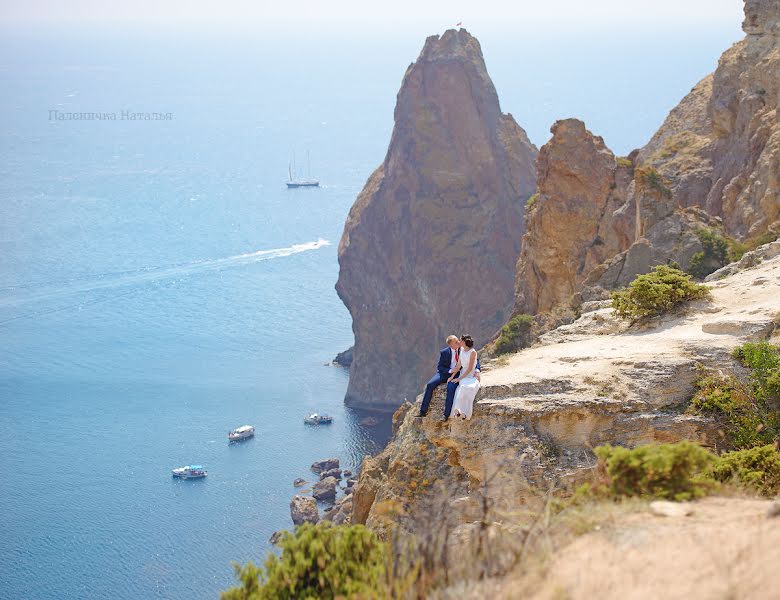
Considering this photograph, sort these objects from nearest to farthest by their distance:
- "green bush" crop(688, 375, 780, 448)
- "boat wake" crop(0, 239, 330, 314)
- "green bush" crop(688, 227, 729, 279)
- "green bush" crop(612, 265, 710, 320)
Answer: "green bush" crop(688, 375, 780, 448) → "green bush" crop(612, 265, 710, 320) → "green bush" crop(688, 227, 729, 279) → "boat wake" crop(0, 239, 330, 314)

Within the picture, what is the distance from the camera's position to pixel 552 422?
18.6 m

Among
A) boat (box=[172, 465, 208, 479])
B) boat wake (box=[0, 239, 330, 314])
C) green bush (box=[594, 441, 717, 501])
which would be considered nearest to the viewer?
green bush (box=[594, 441, 717, 501])

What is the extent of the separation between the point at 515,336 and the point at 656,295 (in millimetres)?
20071

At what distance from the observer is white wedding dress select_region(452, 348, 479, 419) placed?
1861cm

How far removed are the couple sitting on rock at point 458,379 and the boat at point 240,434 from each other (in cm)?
7107

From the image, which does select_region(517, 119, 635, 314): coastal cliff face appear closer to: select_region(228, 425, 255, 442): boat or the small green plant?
the small green plant

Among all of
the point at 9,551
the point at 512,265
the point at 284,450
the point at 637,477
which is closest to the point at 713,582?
the point at 637,477

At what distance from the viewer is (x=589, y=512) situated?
13086 mm

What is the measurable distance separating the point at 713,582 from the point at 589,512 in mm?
2312

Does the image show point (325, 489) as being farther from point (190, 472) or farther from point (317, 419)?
point (317, 419)

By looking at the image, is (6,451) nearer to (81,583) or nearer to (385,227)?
(81,583)

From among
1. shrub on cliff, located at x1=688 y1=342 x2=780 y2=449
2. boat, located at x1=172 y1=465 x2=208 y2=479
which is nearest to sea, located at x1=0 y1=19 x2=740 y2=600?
boat, located at x1=172 y1=465 x2=208 y2=479

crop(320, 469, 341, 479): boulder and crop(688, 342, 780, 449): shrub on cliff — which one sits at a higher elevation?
crop(688, 342, 780, 449): shrub on cliff

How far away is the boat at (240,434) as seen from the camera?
88375mm
